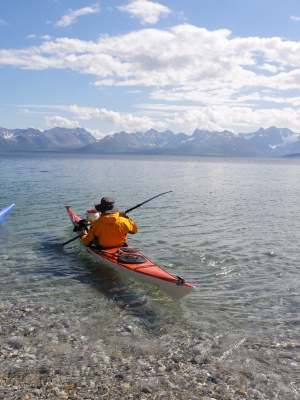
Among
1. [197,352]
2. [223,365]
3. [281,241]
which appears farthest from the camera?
[281,241]

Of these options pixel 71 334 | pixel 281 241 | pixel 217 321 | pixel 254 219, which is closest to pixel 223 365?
pixel 217 321

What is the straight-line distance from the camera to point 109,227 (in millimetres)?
13594

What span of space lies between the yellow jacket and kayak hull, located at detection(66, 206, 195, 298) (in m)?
0.31

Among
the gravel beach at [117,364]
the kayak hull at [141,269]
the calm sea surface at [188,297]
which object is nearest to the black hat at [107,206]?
the kayak hull at [141,269]

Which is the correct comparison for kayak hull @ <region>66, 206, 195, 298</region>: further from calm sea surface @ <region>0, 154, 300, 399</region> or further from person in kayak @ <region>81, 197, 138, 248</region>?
calm sea surface @ <region>0, 154, 300, 399</region>

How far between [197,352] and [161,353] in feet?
2.61

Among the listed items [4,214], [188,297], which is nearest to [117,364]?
[188,297]

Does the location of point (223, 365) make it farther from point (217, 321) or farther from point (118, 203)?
point (118, 203)

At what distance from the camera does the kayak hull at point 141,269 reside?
10625 millimetres

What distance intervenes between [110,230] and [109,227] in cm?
17

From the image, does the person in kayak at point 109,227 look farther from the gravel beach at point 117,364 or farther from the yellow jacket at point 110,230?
the gravel beach at point 117,364

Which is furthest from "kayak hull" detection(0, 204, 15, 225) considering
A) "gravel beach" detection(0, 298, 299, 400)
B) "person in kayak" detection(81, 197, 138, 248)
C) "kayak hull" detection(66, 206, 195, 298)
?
"gravel beach" detection(0, 298, 299, 400)

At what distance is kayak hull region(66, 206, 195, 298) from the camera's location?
10.6 metres

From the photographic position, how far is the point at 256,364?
781cm
